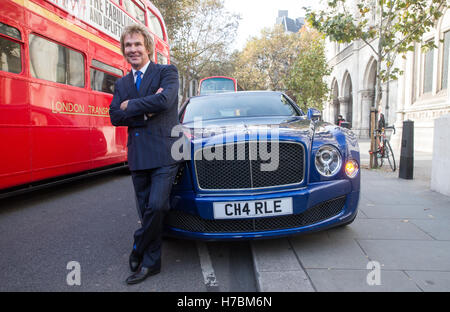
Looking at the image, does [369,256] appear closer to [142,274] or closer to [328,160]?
[328,160]

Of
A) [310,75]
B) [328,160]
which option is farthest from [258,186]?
[310,75]

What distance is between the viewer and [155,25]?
29.6ft

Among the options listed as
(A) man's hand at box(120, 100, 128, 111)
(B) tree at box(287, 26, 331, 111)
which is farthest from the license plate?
(B) tree at box(287, 26, 331, 111)

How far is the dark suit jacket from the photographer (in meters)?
2.41

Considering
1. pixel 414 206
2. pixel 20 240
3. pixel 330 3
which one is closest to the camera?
pixel 20 240

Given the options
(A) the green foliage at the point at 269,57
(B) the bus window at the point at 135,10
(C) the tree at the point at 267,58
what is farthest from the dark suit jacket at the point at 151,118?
(C) the tree at the point at 267,58

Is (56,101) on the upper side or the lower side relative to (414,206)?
upper

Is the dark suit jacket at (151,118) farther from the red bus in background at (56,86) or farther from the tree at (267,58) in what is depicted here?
the tree at (267,58)

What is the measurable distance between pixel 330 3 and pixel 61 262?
799 centimetres

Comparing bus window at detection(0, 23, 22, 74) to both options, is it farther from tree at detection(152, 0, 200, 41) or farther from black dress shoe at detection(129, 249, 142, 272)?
tree at detection(152, 0, 200, 41)

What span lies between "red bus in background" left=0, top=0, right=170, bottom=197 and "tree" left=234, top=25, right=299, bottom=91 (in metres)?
27.9

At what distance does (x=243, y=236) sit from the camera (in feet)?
8.98
